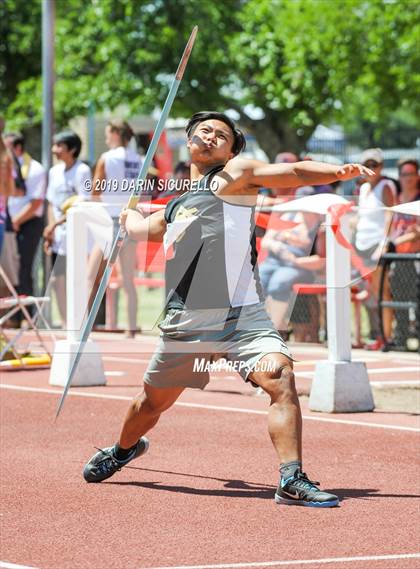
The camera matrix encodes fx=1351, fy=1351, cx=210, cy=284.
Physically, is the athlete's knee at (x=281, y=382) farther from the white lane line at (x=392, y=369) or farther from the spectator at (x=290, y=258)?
the white lane line at (x=392, y=369)

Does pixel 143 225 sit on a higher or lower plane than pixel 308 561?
higher

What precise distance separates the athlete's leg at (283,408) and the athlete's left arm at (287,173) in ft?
2.89

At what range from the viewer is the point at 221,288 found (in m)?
7.11

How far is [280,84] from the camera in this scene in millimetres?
35125

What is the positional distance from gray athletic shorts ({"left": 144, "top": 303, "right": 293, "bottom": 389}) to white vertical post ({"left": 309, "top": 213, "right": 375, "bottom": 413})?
126 inches

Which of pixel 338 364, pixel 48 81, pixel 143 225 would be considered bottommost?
pixel 338 364

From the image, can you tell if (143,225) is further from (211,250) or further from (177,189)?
(177,189)

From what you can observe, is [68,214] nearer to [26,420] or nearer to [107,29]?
[26,420]

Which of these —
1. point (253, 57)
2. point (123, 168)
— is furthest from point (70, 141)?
point (253, 57)

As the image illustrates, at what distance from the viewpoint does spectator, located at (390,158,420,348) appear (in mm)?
14234

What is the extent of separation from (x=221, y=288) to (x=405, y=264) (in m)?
7.46

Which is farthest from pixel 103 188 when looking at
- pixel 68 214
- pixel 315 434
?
pixel 315 434

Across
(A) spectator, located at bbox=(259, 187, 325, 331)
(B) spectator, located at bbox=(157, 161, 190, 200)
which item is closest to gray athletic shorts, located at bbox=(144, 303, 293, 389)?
(B) spectator, located at bbox=(157, 161, 190, 200)

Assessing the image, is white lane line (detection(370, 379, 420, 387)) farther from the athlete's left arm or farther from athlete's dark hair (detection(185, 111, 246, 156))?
the athlete's left arm
